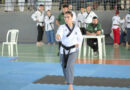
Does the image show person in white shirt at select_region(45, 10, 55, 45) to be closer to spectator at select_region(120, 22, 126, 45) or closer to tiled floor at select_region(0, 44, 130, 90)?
spectator at select_region(120, 22, 126, 45)

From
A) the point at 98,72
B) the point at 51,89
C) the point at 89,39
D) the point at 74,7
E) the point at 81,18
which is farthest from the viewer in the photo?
the point at 74,7

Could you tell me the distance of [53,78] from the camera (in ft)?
29.2

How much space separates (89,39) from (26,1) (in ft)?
31.5

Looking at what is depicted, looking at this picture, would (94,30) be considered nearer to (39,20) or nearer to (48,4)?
(39,20)

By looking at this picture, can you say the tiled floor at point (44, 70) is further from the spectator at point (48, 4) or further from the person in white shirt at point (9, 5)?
the person in white shirt at point (9, 5)

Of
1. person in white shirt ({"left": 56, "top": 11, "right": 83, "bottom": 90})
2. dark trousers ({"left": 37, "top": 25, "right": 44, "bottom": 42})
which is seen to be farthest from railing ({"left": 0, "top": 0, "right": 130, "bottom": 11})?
person in white shirt ({"left": 56, "top": 11, "right": 83, "bottom": 90})

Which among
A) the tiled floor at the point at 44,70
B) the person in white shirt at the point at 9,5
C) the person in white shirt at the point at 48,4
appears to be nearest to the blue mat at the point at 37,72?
the tiled floor at the point at 44,70

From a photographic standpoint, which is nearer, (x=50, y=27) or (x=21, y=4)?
(x=50, y=27)

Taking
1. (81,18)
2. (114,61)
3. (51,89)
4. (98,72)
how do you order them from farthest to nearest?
1. (81,18)
2. (114,61)
3. (98,72)
4. (51,89)

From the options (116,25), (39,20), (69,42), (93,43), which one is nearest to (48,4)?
(39,20)

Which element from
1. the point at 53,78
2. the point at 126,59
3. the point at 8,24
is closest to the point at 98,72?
the point at 53,78

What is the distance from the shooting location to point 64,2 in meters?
20.9

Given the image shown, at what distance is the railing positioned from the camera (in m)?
20.3

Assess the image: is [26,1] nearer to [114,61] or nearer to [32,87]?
[114,61]
